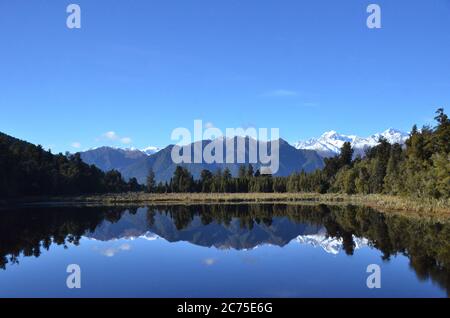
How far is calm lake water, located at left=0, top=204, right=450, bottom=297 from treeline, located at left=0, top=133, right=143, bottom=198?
177 feet

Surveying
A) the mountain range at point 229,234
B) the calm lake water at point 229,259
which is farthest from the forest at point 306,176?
the mountain range at point 229,234

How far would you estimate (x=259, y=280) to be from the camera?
68.2 ft

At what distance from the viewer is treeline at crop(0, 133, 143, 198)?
3757 inches

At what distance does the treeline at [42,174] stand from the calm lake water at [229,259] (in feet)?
177

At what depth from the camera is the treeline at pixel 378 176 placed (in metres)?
58.4

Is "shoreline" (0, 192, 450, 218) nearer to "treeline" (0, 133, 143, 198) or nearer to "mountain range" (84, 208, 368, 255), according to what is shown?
"treeline" (0, 133, 143, 198)

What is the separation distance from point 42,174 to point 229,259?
96134 mm

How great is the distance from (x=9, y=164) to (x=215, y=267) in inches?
3192

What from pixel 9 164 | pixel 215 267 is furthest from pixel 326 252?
pixel 9 164

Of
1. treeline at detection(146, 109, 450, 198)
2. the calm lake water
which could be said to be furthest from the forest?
the calm lake water

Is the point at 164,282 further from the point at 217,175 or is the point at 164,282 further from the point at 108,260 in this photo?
the point at 217,175

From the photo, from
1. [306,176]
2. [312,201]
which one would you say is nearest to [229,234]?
[312,201]

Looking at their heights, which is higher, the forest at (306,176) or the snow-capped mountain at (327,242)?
the forest at (306,176)

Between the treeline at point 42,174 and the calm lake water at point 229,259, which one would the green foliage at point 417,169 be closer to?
the calm lake water at point 229,259
